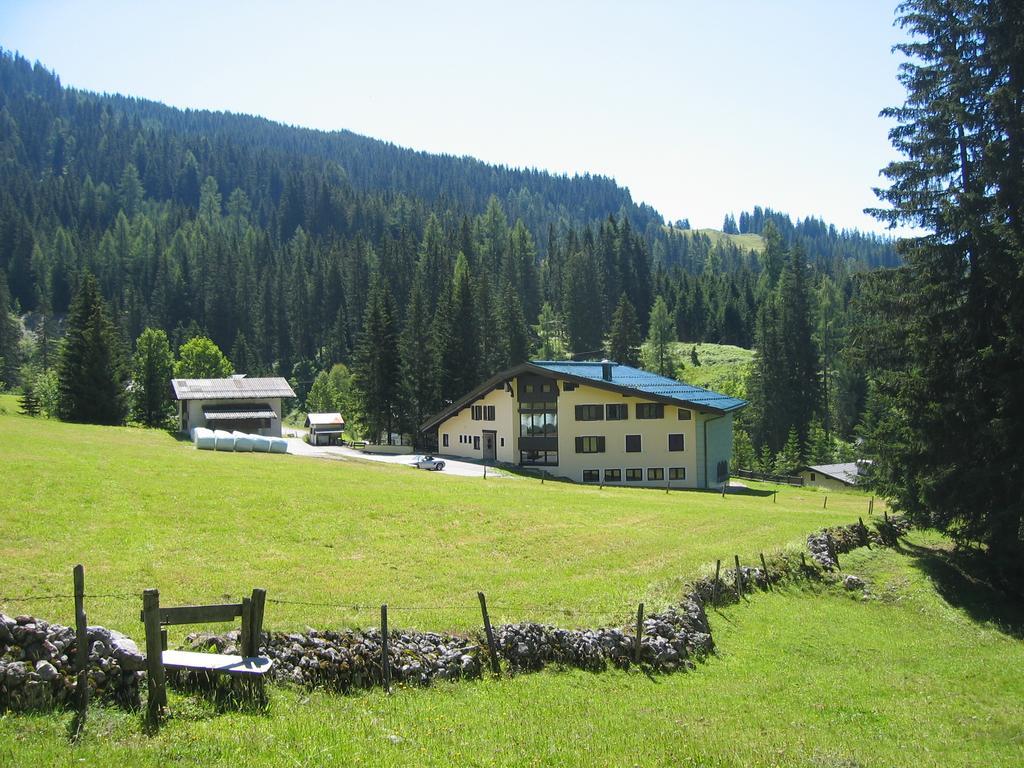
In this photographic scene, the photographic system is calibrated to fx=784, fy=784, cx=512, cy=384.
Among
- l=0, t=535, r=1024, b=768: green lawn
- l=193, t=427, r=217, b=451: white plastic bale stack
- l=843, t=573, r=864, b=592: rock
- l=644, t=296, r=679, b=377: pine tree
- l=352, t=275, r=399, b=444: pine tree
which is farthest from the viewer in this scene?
l=644, t=296, r=679, b=377: pine tree

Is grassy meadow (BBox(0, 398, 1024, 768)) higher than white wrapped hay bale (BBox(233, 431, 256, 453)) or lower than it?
lower

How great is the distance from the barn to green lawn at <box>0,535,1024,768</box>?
64667mm

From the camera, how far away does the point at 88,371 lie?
7275 cm

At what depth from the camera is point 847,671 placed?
784 inches

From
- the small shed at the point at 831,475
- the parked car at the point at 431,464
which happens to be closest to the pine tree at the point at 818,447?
the small shed at the point at 831,475

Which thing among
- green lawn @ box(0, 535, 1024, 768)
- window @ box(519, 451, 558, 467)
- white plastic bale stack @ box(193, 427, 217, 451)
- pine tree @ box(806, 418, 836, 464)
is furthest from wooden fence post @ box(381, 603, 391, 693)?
pine tree @ box(806, 418, 836, 464)

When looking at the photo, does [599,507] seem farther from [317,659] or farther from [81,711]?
[81,711]

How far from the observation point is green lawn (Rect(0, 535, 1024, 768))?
11.0 m

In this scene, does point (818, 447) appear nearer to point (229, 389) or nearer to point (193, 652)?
point (229, 389)

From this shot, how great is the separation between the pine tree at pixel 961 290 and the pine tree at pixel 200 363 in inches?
4072

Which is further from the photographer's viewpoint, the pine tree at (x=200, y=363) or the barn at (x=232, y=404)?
the pine tree at (x=200, y=363)

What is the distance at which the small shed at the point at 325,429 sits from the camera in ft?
309

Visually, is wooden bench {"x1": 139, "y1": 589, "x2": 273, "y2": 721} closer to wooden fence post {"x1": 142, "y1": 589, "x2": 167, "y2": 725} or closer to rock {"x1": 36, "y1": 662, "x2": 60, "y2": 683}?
wooden fence post {"x1": 142, "y1": 589, "x2": 167, "y2": 725}

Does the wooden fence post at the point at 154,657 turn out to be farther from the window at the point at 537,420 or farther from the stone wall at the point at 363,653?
the window at the point at 537,420
